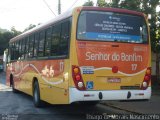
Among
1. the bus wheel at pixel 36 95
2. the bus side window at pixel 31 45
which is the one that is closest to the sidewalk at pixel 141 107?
the bus wheel at pixel 36 95

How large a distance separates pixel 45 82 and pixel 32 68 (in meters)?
2.35

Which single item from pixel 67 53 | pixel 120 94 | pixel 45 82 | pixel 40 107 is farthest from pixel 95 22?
pixel 40 107

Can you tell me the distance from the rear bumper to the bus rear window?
1.48 metres

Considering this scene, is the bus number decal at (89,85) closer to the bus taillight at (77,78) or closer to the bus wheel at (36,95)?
the bus taillight at (77,78)

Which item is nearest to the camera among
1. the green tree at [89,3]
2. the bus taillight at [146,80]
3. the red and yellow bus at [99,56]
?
the red and yellow bus at [99,56]

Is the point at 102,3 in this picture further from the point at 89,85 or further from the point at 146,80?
the point at 89,85

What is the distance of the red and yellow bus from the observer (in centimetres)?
1038

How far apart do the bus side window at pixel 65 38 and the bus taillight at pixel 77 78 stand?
0.64m

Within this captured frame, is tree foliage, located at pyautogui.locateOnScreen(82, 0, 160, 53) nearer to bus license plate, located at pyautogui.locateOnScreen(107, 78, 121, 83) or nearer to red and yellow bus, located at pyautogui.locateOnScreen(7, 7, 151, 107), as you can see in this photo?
red and yellow bus, located at pyautogui.locateOnScreen(7, 7, 151, 107)

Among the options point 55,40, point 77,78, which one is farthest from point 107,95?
point 55,40

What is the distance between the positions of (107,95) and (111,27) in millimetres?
1962

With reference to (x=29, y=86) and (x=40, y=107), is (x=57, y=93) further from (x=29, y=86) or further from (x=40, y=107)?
(x=29, y=86)

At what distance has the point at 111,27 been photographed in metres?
10.9

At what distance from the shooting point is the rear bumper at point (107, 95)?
1018cm
